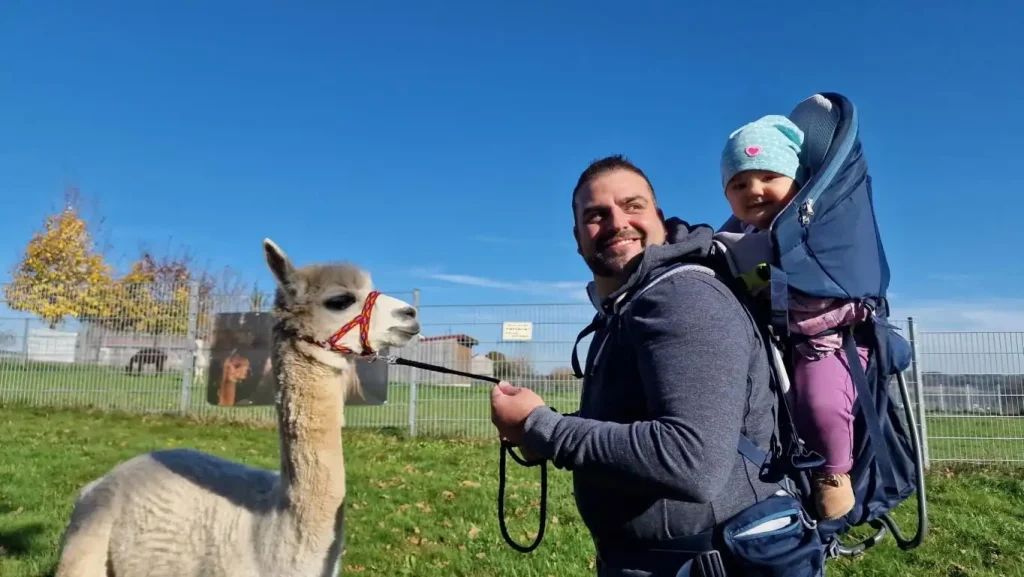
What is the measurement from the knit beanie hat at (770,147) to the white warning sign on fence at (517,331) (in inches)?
347

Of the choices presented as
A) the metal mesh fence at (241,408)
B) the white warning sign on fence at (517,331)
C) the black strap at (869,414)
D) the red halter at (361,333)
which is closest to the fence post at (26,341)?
the metal mesh fence at (241,408)

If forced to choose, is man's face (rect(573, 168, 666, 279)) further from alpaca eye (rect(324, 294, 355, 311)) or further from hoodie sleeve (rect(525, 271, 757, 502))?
alpaca eye (rect(324, 294, 355, 311))

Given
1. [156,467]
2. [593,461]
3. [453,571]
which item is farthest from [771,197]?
[453,571]

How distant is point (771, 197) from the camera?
221 cm

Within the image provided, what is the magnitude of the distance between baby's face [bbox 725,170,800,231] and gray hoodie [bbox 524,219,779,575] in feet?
1.55

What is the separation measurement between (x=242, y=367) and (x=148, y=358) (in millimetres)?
2231

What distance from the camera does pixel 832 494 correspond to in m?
1.87

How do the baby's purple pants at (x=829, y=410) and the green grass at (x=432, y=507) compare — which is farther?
the green grass at (x=432, y=507)

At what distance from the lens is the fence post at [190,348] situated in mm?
12305

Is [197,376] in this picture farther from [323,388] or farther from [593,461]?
[593,461]

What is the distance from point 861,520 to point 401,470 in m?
6.86

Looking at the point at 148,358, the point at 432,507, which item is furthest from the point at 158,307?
the point at 432,507

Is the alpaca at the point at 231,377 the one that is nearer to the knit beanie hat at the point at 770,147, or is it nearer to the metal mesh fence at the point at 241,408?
the metal mesh fence at the point at 241,408

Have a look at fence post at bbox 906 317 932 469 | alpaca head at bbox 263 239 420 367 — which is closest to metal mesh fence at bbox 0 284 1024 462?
fence post at bbox 906 317 932 469
